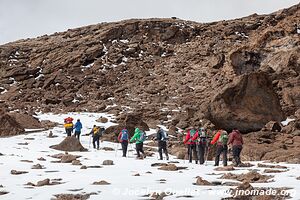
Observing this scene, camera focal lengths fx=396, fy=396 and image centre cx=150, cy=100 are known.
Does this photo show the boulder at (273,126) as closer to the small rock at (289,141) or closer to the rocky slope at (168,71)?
the rocky slope at (168,71)

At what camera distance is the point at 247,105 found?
2938cm

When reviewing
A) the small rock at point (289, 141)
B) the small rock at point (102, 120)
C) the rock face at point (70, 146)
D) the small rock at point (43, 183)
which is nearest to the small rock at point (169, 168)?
the small rock at point (43, 183)

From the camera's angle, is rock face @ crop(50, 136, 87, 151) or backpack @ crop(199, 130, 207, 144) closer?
backpack @ crop(199, 130, 207, 144)

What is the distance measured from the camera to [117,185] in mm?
11734

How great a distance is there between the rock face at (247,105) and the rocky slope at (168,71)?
0.07 m

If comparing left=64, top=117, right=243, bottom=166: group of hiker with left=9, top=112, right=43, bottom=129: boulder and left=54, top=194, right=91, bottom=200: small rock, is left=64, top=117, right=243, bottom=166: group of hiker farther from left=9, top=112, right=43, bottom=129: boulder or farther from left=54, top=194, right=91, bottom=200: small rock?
left=9, top=112, right=43, bottom=129: boulder

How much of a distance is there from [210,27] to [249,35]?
810cm

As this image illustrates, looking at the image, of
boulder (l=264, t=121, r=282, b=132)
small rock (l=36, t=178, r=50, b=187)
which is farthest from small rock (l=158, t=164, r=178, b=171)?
boulder (l=264, t=121, r=282, b=132)

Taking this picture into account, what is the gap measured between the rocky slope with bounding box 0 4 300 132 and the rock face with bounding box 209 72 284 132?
7 cm

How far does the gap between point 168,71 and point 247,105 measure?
23.1 m

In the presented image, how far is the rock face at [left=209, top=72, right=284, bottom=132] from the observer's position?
92.8 ft

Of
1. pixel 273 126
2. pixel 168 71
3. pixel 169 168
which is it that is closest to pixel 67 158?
pixel 169 168

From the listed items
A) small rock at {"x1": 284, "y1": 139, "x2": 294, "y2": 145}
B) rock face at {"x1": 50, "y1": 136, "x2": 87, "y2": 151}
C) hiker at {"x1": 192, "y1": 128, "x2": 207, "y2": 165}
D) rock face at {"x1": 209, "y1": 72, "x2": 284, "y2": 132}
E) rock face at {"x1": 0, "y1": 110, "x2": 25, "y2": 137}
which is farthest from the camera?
rock face at {"x1": 209, "y1": 72, "x2": 284, "y2": 132}

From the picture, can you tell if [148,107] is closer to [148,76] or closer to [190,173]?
[148,76]
